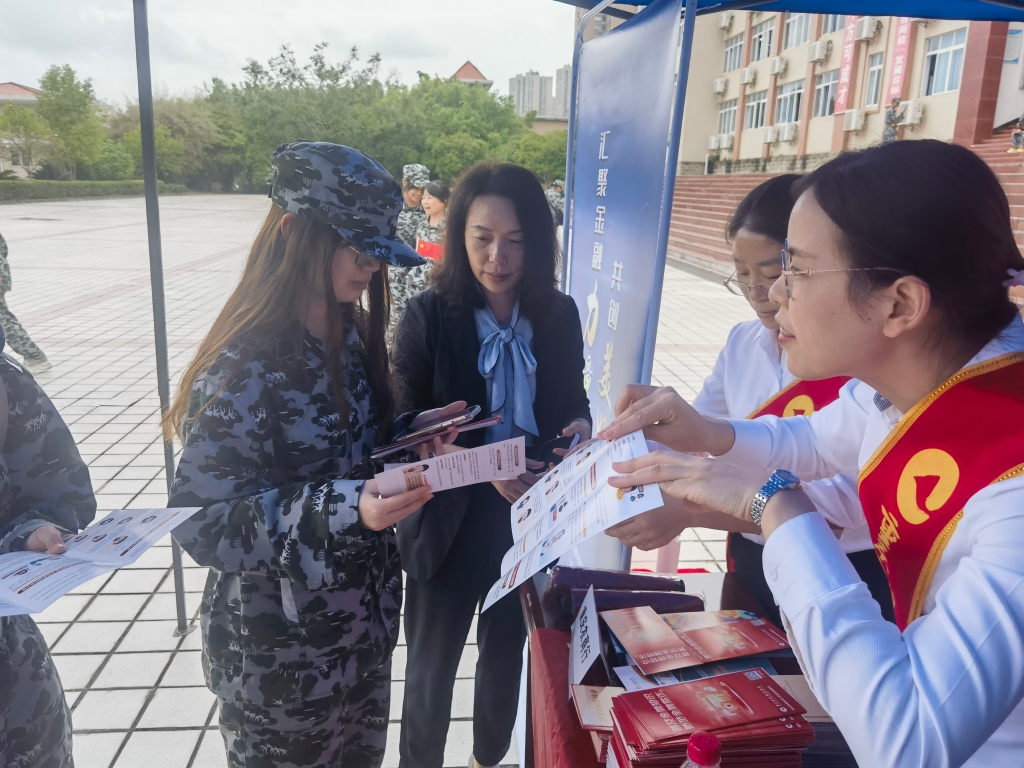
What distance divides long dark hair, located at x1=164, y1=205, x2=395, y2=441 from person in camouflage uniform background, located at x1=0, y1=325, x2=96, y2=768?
0.74 ft

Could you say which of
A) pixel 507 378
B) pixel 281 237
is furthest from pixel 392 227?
pixel 507 378

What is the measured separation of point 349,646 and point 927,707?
1.14 metres

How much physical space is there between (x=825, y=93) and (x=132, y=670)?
2604 cm

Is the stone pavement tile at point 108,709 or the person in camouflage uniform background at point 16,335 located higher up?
the person in camouflage uniform background at point 16,335

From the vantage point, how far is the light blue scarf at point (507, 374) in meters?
2.02

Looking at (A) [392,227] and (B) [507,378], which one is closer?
(A) [392,227]

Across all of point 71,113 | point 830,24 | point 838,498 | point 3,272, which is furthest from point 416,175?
point 830,24

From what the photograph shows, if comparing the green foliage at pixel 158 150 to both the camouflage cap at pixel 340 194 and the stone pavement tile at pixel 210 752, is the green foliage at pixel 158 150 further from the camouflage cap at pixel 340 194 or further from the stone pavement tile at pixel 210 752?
the stone pavement tile at pixel 210 752

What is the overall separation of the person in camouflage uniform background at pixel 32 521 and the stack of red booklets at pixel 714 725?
103 cm

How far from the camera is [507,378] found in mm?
2039

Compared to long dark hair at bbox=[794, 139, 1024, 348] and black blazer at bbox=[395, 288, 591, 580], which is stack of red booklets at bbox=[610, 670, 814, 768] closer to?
long dark hair at bbox=[794, 139, 1024, 348]

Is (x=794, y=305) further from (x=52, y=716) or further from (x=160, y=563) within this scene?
(x=160, y=563)

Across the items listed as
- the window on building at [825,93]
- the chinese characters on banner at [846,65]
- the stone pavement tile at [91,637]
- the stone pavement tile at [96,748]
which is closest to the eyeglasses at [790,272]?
the stone pavement tile at [96,748]

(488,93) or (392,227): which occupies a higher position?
(488,93)
